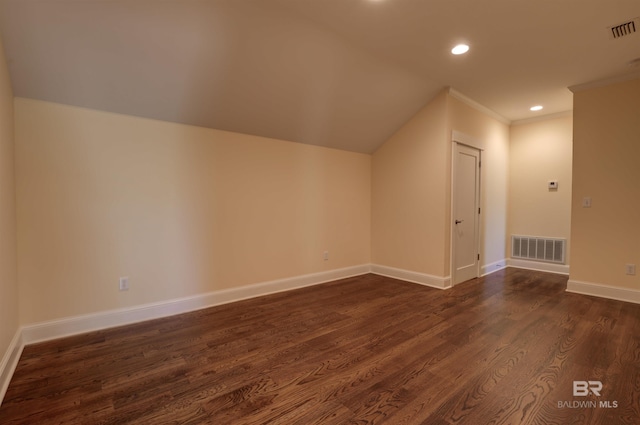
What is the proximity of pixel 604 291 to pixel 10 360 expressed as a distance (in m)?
5.93

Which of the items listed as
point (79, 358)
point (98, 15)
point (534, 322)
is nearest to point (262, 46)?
point (98, 15)

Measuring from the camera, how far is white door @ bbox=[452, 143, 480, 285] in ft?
13.9

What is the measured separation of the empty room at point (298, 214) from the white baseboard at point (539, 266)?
0.31m

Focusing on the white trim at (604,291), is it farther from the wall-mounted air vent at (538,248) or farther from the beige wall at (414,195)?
the beige wall at (414,195)

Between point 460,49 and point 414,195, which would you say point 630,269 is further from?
point 460,49

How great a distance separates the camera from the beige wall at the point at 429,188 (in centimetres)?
406

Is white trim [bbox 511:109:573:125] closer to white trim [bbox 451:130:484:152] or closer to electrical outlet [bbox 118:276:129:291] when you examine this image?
white trim [bbox 451:130:484:152]

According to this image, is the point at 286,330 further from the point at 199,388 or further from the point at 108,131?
the point at 108,131

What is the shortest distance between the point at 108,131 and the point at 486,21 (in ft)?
11.7

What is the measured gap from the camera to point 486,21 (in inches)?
101

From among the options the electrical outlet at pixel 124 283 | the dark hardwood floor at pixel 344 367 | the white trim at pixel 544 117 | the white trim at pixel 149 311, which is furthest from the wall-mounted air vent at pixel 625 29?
Result: the electrical outlet at pixel 124 283

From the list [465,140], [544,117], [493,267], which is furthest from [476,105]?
[493,267]

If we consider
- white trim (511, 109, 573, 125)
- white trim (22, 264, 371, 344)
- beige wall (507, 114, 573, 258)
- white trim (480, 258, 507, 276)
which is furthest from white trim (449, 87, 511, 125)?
white trim (22, 264, 371, 344)

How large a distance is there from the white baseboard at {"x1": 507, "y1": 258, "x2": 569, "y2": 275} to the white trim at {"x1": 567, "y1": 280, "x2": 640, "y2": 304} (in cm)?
124
